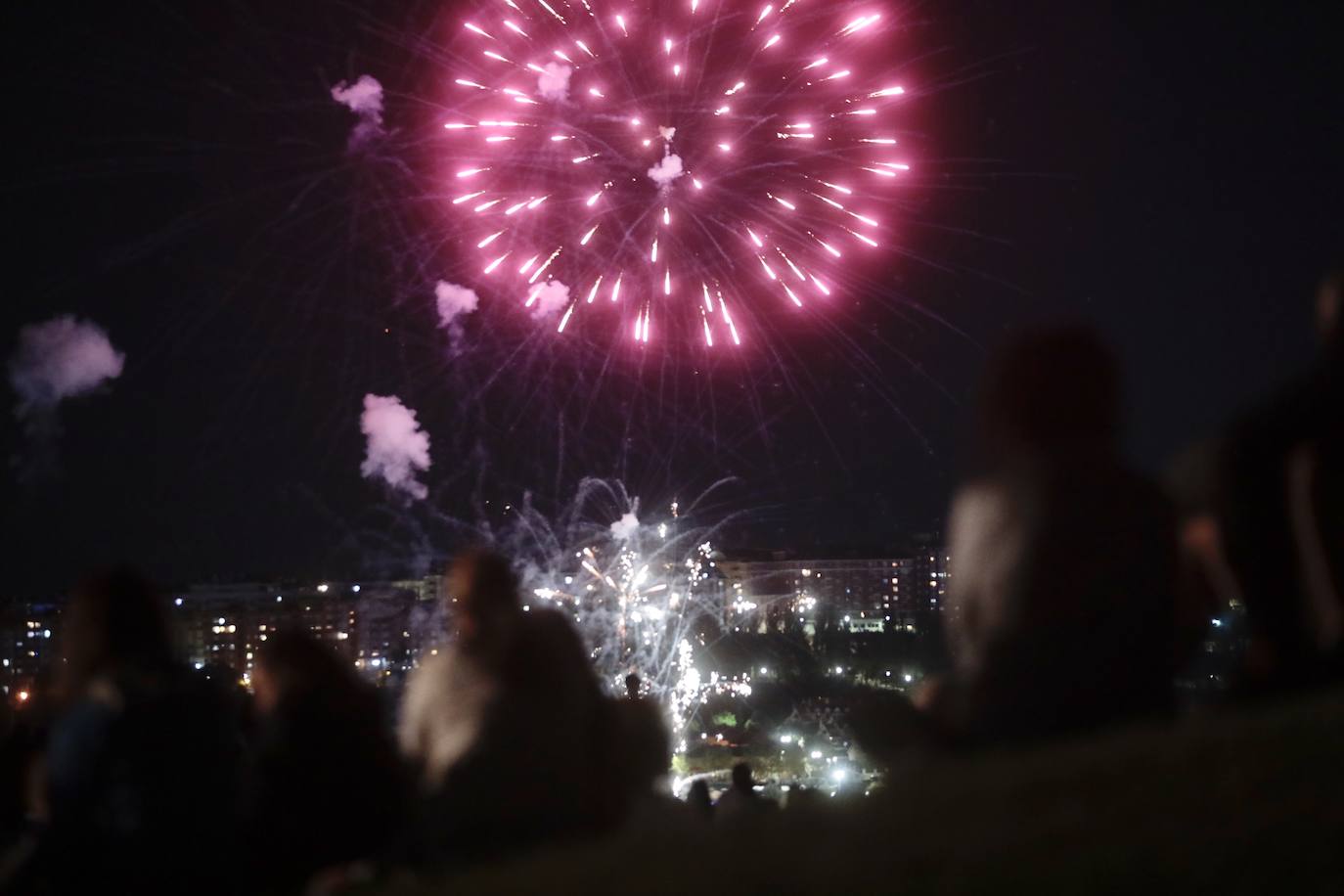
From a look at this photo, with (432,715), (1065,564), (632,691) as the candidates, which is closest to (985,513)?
(1065,564)

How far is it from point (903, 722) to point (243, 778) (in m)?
2.17

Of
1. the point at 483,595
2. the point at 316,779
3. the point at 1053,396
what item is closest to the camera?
the point at 1053,396

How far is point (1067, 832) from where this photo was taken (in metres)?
2.96

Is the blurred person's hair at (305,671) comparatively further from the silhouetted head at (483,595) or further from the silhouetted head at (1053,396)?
the silhouetted head at (1053,396)

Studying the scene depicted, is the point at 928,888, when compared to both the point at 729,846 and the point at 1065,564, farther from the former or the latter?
the point at 1065,564

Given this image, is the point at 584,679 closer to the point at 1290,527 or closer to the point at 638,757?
the point at 638,757

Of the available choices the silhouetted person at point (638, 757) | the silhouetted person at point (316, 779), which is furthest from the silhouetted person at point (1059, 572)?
the silhouetted person at point (316, 779)

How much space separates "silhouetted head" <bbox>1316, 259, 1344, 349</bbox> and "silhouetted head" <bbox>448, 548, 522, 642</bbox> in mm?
2476

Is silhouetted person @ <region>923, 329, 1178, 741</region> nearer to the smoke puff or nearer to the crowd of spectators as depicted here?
the crowd of spectators

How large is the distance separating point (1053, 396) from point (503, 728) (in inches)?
74.1

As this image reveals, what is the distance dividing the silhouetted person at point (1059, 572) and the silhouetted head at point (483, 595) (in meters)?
1.58

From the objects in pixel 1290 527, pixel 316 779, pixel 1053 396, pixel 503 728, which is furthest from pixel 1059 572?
pixel 316 779

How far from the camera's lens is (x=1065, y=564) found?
362 cm

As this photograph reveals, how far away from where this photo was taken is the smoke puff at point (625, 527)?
3816 cm
